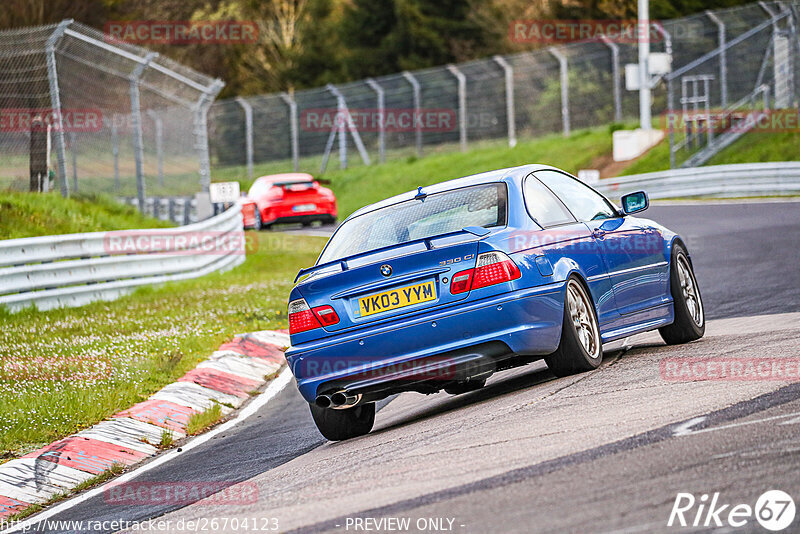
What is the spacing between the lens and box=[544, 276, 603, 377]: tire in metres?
7.62

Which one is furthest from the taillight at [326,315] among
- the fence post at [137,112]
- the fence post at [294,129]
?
the fence post at [294,129]

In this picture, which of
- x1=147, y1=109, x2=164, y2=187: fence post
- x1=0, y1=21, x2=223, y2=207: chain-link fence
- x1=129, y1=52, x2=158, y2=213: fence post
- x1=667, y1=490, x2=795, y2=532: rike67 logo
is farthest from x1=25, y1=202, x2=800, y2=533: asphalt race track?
x1=147, y1=109, x2=164, y2=187: fence post

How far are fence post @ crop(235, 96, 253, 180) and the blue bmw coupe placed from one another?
106 ft

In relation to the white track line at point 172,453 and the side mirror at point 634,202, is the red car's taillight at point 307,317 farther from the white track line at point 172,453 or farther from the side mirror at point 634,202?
the side mirror at point 634,202

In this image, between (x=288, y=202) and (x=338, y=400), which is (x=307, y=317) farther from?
(x=288, y=202)

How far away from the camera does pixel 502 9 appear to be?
201 ft

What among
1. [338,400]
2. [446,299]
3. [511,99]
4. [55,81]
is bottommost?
[338,400]

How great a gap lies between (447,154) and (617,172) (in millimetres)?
8130

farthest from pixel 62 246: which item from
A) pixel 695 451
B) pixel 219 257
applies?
Answer: pixel 695 451

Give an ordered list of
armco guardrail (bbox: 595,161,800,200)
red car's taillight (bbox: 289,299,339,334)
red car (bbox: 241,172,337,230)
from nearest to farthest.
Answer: red car's taillight (bbox: 289,299,339,334)
armco guardrail (bbox: 595,161,800,200)
red car (bbox: 241,172,337,230)

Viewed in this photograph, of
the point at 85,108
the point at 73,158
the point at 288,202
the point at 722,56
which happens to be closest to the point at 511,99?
the point at 722,56

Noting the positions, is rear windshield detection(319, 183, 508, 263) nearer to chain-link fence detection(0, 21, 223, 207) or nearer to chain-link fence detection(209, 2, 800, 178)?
chain-link fence detection(0, 21, 223, 207)

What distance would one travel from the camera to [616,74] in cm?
3519

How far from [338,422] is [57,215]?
12619 millimetres
